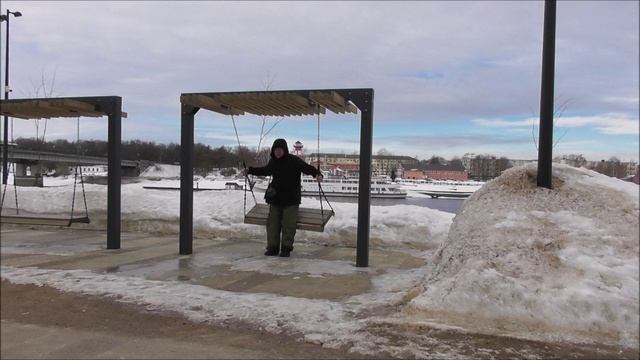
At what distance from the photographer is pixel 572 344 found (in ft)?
14.7

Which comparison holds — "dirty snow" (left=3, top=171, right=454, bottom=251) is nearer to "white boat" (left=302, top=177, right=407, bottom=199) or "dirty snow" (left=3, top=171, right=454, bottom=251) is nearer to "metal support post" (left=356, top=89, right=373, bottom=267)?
"white boat" (left=302, top=177, right=407, bottom=199)

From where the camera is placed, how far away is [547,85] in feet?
21.4

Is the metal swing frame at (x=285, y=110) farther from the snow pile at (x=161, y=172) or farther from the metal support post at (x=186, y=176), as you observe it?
the snow pile at (x=161, y=172)

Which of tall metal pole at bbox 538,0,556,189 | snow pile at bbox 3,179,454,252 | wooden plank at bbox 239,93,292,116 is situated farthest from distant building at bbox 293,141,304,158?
tall metal pole at bbox 538,0,556,189

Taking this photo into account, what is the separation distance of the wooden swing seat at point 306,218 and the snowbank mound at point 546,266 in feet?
8.94

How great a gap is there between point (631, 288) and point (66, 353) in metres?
4.66

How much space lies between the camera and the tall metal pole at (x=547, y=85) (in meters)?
6.46

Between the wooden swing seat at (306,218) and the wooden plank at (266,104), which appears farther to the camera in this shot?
the wooden swing seat at (306,218)

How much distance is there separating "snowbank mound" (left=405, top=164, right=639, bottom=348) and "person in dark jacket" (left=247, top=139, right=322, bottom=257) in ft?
10.6

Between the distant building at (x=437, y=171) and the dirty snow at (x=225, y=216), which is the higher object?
the distant building at (x=437, y=171)

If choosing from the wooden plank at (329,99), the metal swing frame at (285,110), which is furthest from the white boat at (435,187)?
the wooden plank at (329,99)

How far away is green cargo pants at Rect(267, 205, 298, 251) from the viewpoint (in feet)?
29.4

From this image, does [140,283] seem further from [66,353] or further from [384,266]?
[384,266]

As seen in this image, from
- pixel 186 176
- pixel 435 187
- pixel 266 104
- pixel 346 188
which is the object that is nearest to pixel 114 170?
pixel 186 176
